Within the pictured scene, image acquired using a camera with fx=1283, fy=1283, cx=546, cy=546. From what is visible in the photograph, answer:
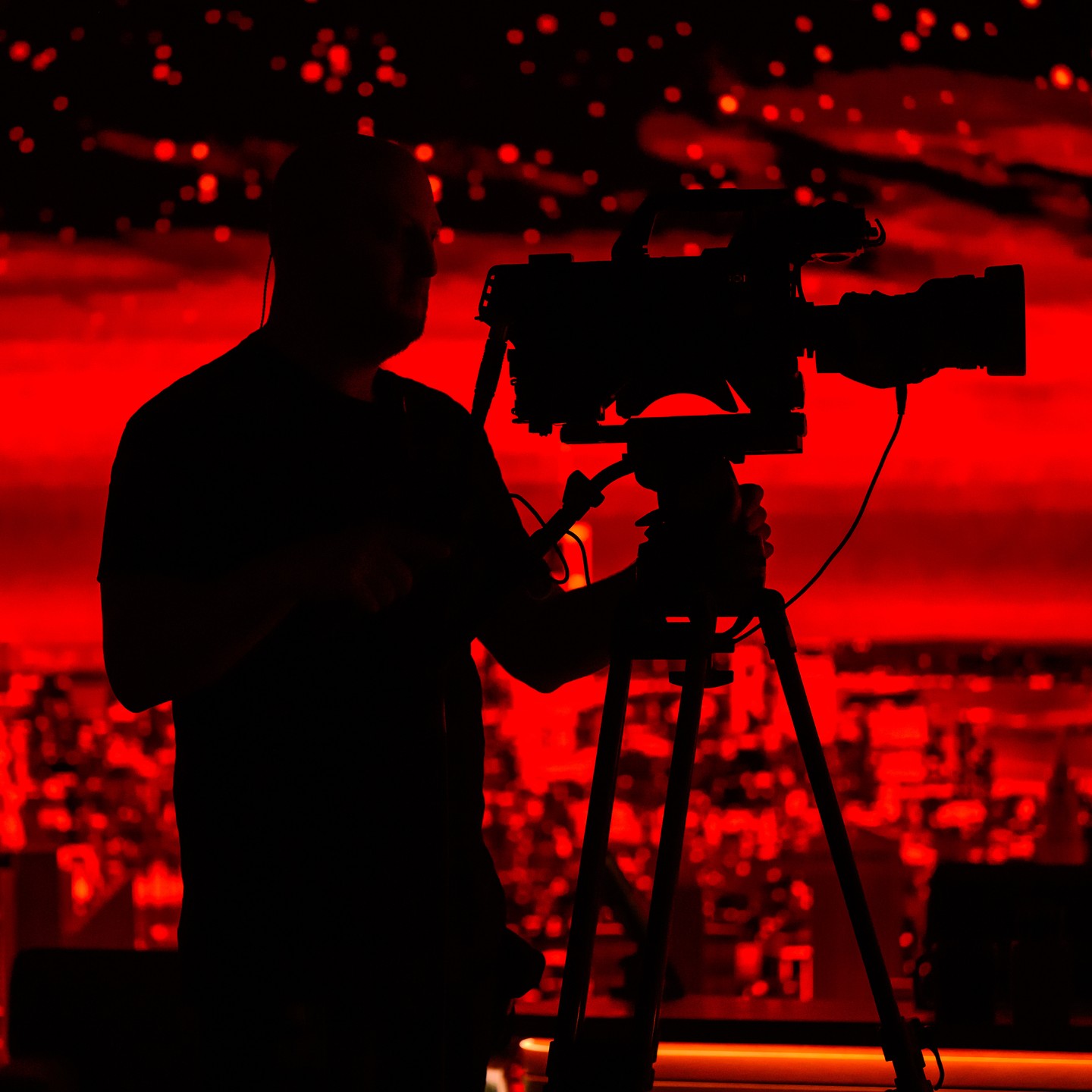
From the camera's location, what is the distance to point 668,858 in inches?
37.6

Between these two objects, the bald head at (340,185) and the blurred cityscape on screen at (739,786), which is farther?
the blurred cityscape on screen at (739,786)

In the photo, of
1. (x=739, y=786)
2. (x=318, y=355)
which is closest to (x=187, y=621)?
(x=318, y=355)

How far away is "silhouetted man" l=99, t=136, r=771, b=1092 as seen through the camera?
912 mm

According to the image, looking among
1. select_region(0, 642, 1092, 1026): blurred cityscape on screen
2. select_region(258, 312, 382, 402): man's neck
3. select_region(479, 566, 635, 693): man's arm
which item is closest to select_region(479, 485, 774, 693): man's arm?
select_region(479, 566, 635, 693): man's arm

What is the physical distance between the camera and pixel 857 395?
2.47 meters

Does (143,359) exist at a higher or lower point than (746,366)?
higher

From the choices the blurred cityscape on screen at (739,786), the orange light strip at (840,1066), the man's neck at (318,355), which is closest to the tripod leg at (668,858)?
the man's neck at (318,355)

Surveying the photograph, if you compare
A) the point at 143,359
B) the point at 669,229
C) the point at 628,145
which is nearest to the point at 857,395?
the point at 669,229

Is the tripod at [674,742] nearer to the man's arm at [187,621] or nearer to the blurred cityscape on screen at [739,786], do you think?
the man's arm at [187,621]

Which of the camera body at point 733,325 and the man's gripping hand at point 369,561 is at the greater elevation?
the camera body at point 733,325

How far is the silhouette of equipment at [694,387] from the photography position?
947 millimetres

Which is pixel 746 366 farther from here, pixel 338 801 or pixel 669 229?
pixel 669 229

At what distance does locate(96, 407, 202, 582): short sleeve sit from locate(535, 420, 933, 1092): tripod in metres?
0.26

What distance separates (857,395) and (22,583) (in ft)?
5.74
